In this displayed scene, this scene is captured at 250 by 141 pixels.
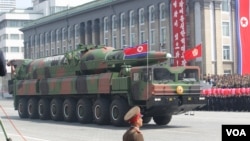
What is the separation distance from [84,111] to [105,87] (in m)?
1.96


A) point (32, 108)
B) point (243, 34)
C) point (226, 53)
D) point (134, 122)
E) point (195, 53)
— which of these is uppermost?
point (226, 53)

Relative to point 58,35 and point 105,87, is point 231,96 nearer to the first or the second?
point 105,87

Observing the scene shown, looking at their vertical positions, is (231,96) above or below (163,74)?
below

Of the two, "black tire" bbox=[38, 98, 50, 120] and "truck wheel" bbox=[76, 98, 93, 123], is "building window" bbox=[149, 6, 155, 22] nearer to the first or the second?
"black tire" bbox=[38, 98, 50, 120]

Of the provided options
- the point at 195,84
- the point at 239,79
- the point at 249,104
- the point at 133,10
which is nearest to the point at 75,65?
the point at 195,84

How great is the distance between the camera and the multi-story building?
172 ft

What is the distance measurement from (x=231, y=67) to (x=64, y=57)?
113ft

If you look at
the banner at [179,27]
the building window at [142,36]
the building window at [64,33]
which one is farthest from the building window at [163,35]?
the building window at [64,33]

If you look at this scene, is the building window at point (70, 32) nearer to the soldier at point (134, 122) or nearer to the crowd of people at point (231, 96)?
the crowd of people at point (231, 96)

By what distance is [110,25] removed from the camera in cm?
6725

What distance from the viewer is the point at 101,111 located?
779 inches

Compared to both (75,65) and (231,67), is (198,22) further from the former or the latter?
(75,65)

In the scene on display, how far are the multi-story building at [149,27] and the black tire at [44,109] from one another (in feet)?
83.5

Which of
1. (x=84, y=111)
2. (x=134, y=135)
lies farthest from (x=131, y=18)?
(x=134, y=135)
